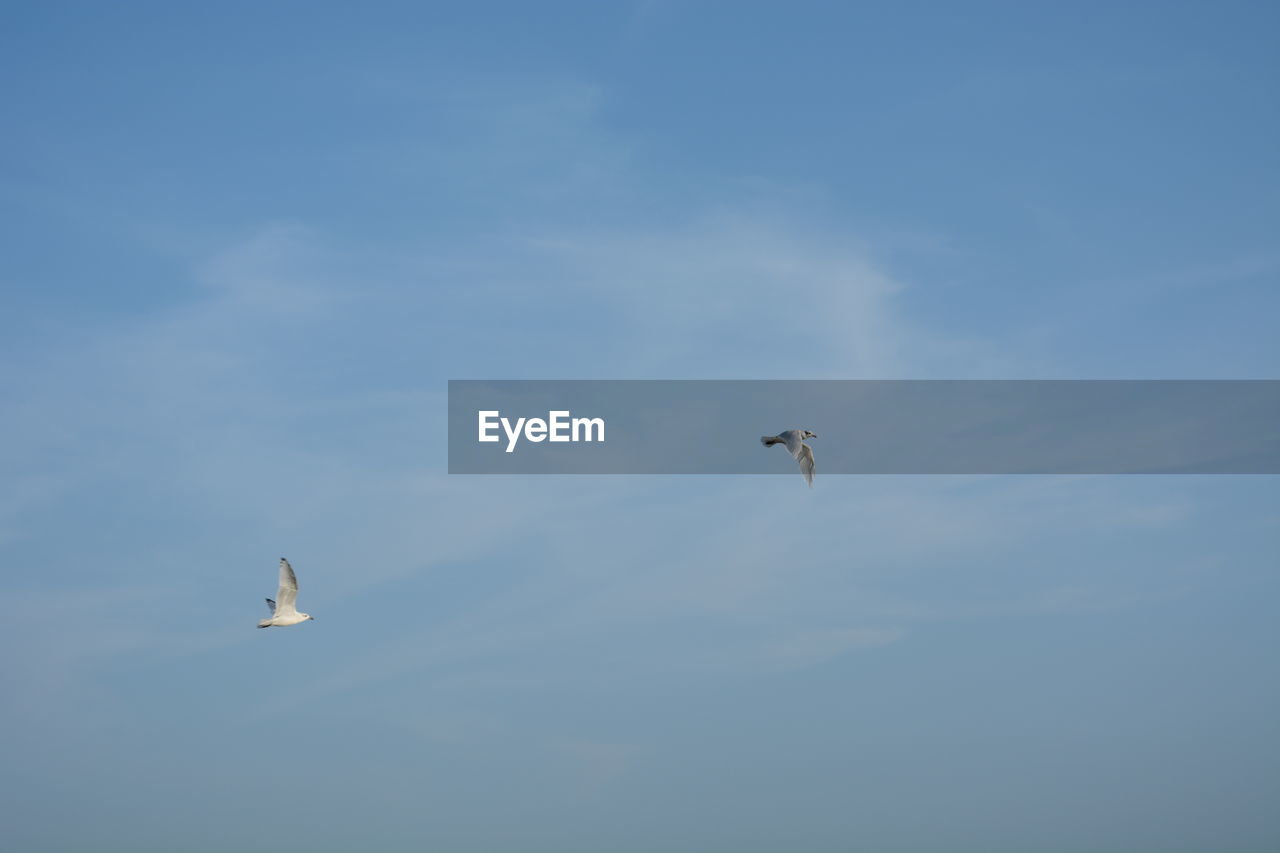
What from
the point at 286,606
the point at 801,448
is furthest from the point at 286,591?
the point at 801,448

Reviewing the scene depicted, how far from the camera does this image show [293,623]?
130m

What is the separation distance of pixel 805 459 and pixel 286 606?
41.6 m

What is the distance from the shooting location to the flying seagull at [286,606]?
129 metres

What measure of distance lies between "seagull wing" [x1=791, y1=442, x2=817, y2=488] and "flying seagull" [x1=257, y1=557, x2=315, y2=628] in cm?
3927

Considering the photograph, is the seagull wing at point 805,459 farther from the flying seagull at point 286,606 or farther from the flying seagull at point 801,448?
the flying seagull at point 286,606

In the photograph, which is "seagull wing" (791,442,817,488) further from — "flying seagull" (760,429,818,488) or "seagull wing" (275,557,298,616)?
"seagull wing" (275,557,298,616)

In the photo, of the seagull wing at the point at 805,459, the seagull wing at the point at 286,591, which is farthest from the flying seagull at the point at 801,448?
the seagull wing at the point at 286,591

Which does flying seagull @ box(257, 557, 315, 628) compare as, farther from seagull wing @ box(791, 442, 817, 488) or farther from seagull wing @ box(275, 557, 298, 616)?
seagull wing @ box(791, 442, 817, 488)

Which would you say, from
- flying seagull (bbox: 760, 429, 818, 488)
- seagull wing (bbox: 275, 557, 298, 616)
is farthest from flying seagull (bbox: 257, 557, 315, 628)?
flying seagull (bbox: 760, 429, 818, 488)

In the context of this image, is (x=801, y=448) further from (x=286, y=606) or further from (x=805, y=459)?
(x=286, y=606)

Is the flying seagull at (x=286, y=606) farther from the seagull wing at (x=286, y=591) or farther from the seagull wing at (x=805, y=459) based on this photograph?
the seagull wing at (x=805, y=459)

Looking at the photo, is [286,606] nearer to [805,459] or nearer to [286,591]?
[286,591]

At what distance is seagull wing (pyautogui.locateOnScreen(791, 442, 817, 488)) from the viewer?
11450cm

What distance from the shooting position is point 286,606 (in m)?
130
